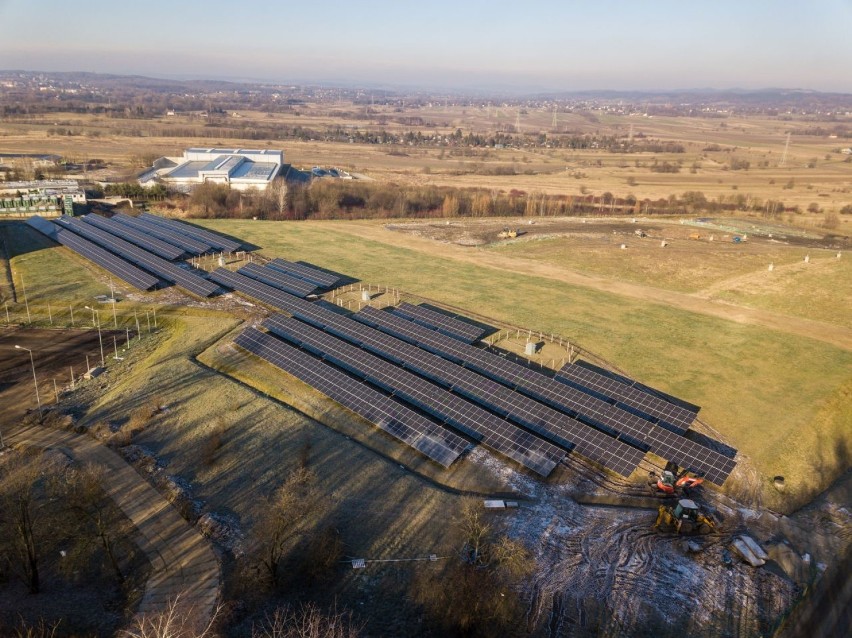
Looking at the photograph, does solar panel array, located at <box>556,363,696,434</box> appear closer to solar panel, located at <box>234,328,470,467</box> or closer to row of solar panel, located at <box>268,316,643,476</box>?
row of solar panel, located at <box>268,316,643,476</box>

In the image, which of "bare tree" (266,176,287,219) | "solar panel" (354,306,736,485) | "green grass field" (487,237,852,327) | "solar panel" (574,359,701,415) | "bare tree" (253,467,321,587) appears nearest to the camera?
"bare tree" (253,467,321,587)

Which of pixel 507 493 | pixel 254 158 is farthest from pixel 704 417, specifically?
pixel 254 158

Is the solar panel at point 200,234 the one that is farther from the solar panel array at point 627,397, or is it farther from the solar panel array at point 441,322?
the solar panel array at point 627,397

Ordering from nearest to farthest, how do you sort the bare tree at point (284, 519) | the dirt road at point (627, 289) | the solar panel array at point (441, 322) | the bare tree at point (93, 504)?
the bare tree at point (284, 519)
the bare tree at point (93, 504)
the solar panel array at point (441, 322)
the dirt road at point (627, 289)

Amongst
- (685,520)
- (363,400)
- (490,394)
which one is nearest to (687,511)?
(685,520)

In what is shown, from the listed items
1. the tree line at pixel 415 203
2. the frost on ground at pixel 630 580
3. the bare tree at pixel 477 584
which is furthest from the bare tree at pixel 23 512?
the tree line at pixel 415 203

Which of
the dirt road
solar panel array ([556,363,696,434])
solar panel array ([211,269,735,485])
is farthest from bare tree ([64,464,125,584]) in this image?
the dirt road
